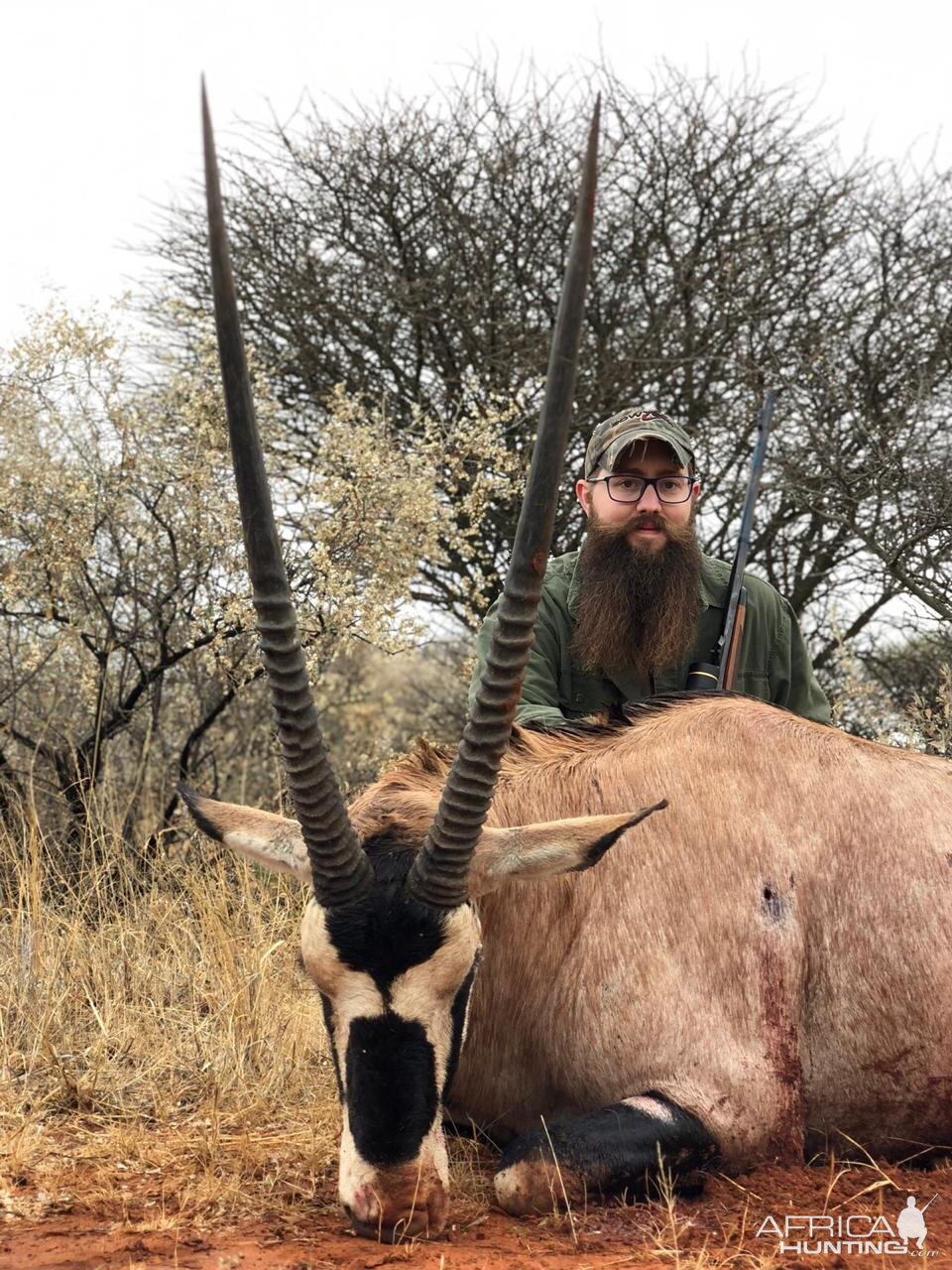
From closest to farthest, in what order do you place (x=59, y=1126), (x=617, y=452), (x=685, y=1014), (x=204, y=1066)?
(x=685, y=1014), (x=59, y=1126), (x=204, y=1066), (x=617, y=452)

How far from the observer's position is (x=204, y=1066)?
15.4 ft

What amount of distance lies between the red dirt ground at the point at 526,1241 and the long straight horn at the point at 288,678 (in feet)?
2.73

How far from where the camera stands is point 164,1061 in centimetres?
474

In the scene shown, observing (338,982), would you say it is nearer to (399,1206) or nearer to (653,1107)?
(399,1206)

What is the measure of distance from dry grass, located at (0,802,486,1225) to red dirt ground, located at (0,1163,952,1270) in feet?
0.54

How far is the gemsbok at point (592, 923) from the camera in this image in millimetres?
3285

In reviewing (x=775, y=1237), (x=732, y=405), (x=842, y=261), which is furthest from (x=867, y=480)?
(x=775, y=1237)

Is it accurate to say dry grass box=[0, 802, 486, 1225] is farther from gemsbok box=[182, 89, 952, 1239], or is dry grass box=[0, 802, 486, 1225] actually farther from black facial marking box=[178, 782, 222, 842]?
black facial marking box=[178, 782, 222, 842]

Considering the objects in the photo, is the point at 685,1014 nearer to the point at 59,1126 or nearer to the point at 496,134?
the point at 59,1126

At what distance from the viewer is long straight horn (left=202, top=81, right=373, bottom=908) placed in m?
3.12

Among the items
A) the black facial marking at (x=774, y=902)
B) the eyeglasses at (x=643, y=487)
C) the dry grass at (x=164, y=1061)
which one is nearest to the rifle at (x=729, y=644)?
the eyeglasses at (x=643, y=487)

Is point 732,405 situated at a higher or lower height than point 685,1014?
higher

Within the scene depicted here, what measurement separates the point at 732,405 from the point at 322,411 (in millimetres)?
3599

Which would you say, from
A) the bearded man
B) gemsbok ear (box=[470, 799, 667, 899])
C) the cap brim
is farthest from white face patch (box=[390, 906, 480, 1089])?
the cap brim
